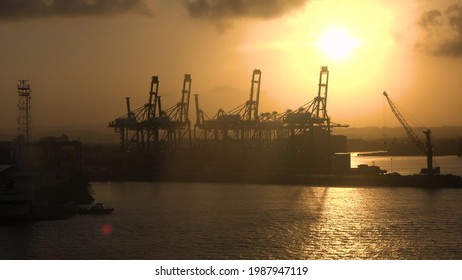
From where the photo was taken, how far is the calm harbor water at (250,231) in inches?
416

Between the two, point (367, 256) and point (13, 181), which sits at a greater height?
point (13, 181)

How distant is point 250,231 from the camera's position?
12.7 metres

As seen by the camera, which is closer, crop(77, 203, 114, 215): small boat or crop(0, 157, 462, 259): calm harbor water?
crop(0, 157, 462, 259): calm harbor water

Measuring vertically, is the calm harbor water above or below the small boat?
below

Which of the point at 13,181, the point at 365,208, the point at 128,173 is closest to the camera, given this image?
the point at 13,181

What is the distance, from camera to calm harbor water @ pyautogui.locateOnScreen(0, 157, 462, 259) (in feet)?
34.7

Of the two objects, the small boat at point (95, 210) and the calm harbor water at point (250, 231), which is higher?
the small boat at point (95, 210)

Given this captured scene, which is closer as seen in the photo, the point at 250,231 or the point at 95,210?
the point at 250,231

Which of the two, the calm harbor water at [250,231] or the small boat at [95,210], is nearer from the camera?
the calm harbor water at [250,231]
